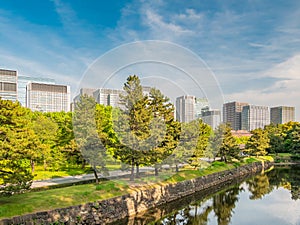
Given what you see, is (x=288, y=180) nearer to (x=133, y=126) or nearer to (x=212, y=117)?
(x=212, y=117)

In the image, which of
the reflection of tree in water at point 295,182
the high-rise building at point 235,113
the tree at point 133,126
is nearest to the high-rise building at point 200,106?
the tree at point 133,126

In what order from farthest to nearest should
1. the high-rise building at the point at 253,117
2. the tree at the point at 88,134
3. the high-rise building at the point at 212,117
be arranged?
the high-rise building at the point at 253,117 < the high-rise building at the point at 212,117 < the tree at the point at 88,134

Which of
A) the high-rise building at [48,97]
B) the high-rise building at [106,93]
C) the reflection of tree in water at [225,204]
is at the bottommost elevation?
Answer: the reflection of tree in water at [225,204]

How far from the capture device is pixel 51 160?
2678 cm

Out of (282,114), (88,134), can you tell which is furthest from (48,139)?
(282,114)

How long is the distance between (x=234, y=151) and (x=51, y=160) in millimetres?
22131

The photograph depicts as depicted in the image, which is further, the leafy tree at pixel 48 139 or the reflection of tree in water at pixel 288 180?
the leafy tree at pixel 48 139

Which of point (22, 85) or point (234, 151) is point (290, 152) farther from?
point (22, 85)

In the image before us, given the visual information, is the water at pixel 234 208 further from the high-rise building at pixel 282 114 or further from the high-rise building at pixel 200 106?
the high-rise building at pixel 282 114

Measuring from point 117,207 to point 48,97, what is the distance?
92.4 metres

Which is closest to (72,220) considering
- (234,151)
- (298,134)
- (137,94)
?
(137,94)

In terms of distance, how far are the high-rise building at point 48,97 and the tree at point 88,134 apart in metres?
82.4

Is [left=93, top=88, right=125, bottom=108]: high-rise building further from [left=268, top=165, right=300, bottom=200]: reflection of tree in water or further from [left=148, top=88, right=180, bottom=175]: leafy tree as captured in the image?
[left=268, top=165, right=300, bottom=200]: reflection of tree in water

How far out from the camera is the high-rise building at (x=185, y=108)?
24.2m
